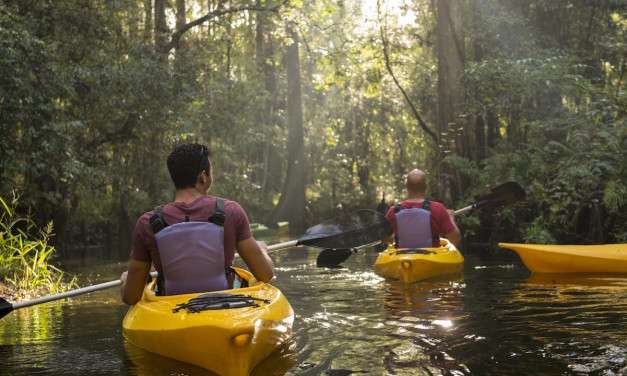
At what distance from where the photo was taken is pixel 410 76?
20.6 metres

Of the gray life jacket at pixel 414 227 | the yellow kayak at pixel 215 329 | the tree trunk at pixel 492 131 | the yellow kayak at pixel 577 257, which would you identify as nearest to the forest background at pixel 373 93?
the tree trunk at pixel 492 131

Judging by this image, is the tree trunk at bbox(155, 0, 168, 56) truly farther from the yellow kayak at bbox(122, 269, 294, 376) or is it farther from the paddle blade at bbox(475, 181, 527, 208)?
the yellow kayak at bbox(122, 269, 294, 376)

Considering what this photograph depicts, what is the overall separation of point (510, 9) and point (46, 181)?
1087 centimetres

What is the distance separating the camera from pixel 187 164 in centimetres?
447

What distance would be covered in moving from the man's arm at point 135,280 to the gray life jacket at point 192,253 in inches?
5.2

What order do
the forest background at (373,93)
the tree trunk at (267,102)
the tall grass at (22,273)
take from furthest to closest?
the tree trunk at (267,102), the forest background at (373,93), the tall grass at (22,273)

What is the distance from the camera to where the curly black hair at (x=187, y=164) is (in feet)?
14.6

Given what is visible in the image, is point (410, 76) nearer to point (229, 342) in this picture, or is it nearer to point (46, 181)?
point (46, 181)

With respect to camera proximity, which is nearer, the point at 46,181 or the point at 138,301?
the point at 138,301

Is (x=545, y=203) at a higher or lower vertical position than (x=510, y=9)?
lower

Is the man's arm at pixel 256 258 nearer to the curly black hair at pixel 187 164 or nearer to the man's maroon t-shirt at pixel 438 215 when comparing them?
the curly black hair at pixel 187 164

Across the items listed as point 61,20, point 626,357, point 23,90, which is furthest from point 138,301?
point 61,20

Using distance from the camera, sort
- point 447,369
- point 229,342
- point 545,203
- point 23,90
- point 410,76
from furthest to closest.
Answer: point 410,76 < point 545,203 < point 23,90 < point 447,369 < point 229,342

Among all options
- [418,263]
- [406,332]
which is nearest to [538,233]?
[418,263]
